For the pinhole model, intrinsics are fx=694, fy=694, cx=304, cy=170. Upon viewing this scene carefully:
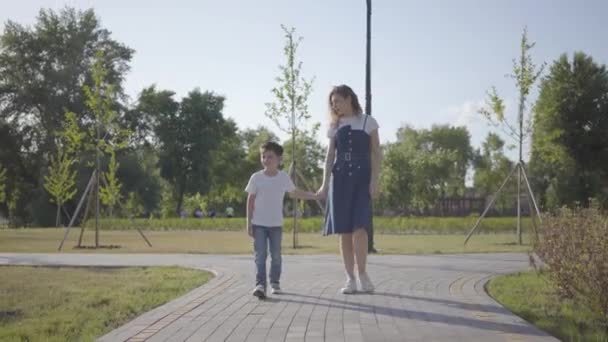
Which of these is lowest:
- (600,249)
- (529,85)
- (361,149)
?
(600,249)

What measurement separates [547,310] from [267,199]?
9.55 ft

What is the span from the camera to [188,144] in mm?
59750

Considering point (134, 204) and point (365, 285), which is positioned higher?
point (134, 204)

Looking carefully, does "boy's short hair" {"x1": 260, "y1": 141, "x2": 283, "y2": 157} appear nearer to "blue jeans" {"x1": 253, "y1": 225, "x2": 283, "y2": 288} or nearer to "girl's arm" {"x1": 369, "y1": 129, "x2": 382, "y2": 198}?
"blue jeans" {"x1": 253, "y1": 225, "x2": 283, "y2": 288}

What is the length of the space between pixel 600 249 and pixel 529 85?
50.8 ft

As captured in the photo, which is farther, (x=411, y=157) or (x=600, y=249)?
(x=411, y=157)

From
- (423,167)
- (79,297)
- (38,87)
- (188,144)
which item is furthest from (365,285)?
(423,167)

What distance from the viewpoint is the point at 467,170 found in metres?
→ 94.0

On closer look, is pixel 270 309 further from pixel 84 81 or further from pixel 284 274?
pixel 84 81

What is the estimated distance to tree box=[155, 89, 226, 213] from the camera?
5866 centimetres

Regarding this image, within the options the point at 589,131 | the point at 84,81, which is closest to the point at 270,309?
the point at 589,131

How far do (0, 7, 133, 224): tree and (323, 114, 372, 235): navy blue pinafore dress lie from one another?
1612 inches

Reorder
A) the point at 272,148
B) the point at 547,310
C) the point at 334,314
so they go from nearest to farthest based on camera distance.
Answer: the point at 334,314, the point at 547,310, the point at 272,148

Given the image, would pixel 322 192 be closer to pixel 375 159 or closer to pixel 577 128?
pixel 375 159
